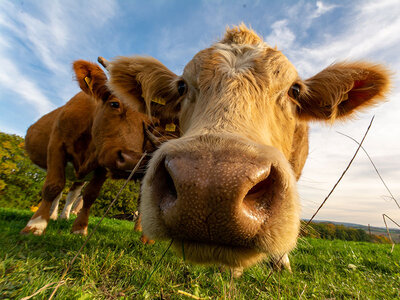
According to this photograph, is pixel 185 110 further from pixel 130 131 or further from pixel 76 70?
pixel 76 70

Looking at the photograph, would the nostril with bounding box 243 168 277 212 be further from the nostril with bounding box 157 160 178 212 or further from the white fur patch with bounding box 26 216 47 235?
the white fur patch with bounding box 26 216 47 235

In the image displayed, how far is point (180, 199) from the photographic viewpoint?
107 centimetres

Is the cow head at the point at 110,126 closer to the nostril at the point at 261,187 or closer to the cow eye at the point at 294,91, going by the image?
the cow eye at the point at 294,91

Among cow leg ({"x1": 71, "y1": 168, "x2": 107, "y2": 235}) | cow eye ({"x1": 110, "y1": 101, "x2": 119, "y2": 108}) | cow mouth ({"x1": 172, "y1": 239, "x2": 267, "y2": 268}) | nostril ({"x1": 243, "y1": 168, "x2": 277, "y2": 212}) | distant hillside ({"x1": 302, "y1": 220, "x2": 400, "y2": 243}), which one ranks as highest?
cow eye ({"x1": 110, "y1": 101, "x2": 119, "y2": 108})

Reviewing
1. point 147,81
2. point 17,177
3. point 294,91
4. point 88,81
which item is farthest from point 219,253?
point 17,177

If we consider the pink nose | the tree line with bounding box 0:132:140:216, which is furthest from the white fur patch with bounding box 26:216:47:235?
the tree line with bounding box 0:132:140:216

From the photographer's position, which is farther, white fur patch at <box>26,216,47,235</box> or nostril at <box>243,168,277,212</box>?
white fur patch at <box>26,216,47,235</box>

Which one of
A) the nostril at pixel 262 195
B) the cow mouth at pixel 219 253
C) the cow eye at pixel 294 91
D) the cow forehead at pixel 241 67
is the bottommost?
the cow mouth at pixel 219 253

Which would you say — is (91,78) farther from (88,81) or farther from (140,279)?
(140,279)

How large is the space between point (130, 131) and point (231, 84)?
2880 millimetres

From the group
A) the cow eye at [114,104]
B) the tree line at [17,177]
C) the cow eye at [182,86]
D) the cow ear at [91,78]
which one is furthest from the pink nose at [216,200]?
the tree line at [17,177]

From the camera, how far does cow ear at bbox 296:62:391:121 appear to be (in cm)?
276

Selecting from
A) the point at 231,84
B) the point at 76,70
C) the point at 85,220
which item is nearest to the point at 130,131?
the point at 76,70

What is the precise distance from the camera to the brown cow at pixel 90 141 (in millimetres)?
4191
